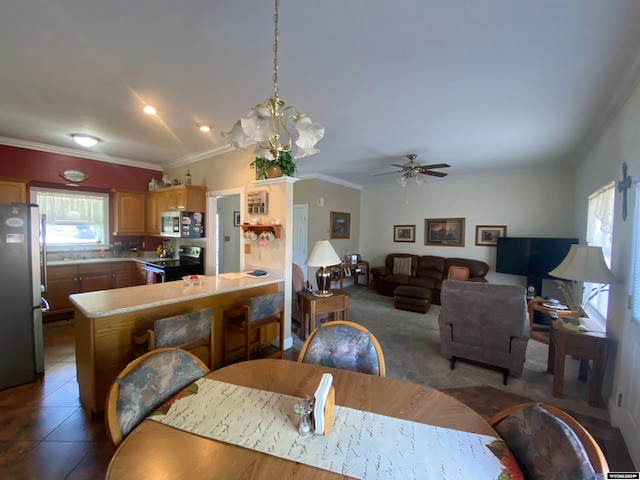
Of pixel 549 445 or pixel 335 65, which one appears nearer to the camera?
pixel 549 445

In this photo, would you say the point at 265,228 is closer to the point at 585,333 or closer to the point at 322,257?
the point at 322,257

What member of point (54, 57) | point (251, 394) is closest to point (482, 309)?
point (251, 394)

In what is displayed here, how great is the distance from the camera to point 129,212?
482 cm

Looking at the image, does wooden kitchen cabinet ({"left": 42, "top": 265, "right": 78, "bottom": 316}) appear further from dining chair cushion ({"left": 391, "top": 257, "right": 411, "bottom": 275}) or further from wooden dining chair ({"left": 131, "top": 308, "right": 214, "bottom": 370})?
dining chair cushion ({"left": 391, "top": 257, "right": 411, "bottom": 275})

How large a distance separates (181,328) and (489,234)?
5814 mm

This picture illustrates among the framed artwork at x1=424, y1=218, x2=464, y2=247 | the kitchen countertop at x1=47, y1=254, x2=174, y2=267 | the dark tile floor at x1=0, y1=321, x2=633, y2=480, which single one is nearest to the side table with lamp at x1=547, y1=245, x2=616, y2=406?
the dark tile floor at x1=0, y1=321, x2=633, y2=480

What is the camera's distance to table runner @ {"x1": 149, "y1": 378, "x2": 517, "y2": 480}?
0.86 metres

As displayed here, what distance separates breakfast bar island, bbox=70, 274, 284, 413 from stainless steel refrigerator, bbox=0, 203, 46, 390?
2.26ft

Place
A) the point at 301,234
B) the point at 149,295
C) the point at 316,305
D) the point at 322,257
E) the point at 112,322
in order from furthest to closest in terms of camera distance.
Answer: the point at 301,234, the point at 316,305, the point at 322,257, the point at 149,295, the point at 112,322

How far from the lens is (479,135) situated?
131 inches

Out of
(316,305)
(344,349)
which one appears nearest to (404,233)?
(316,305)

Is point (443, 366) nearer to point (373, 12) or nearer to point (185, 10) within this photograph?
point (373, 12)

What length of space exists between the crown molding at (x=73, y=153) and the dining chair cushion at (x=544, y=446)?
590 centimetres

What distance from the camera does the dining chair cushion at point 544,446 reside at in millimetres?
715
